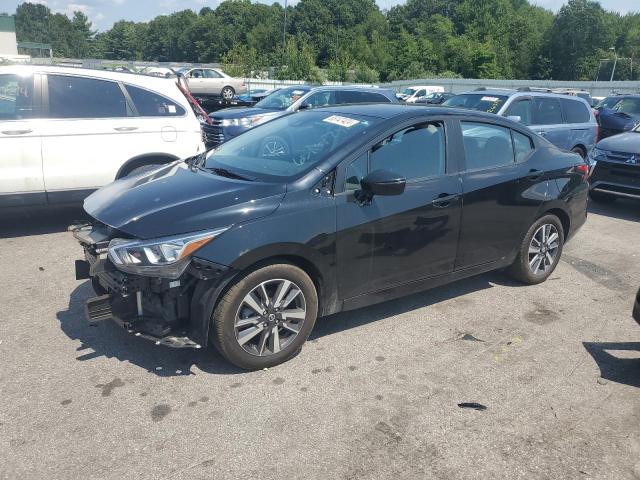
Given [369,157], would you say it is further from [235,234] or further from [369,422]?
[369,422]

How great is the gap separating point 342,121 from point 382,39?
313 ft

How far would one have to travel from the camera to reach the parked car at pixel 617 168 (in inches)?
344

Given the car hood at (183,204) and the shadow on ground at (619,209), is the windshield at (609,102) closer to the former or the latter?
the shadow on ground at (619,209)

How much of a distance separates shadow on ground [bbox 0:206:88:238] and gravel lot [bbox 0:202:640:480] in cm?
144

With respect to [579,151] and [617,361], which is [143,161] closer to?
[617,361]

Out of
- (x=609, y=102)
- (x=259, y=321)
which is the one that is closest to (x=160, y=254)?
(x=259, y=321)

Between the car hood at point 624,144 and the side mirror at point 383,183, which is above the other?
the car hood at point 624,144

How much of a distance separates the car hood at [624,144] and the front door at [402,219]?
5.97m

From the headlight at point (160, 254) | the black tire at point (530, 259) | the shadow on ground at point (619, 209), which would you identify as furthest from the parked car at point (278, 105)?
the headlight at point (160, 254)

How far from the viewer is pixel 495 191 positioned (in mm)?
4676

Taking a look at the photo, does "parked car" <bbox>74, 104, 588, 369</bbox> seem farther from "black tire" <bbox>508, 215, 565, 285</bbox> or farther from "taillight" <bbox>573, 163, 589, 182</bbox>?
"taillight" <bbox>573, 163, 589, 182</bbox>

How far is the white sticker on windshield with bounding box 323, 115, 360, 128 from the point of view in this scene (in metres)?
4.21

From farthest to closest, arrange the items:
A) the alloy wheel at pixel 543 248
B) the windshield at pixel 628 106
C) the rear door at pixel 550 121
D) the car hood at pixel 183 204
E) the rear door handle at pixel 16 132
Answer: the windshield at pixel 628 106 < the rear door at pixel 550 121 < the rear door handle at pixel 16 132 < the alloy wheel at pixel 543 248 < the car hood at pixel 183 204

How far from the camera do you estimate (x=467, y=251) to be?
459 cm
